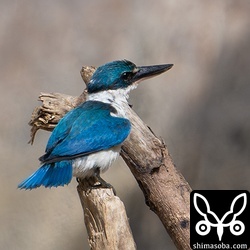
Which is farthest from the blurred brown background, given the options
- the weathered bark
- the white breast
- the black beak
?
the weathered bark

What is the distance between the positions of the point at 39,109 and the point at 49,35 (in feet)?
5.40

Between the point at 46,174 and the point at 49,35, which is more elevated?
the point at 49,35

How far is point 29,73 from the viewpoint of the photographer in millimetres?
5426

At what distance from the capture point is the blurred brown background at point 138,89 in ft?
16.8

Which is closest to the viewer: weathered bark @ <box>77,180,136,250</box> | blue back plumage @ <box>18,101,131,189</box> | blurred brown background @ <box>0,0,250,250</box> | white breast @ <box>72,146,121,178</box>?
weathered bark @ <box>77,180,136,250</box>

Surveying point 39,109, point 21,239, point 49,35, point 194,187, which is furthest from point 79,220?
point 39,109

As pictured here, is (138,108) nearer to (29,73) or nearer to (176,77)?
(176,77)

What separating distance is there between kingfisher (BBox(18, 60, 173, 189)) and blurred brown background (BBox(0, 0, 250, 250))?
52.3 inches

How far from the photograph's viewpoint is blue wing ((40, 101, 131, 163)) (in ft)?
11.6

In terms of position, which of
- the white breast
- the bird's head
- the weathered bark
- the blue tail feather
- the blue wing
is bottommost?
the weathered bark

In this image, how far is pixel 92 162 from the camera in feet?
11.9

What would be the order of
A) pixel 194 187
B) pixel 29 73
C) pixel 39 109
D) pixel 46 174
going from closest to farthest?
pixel 46 174 < pixel 39 109 < pixel 194 187 < pixel 29 73

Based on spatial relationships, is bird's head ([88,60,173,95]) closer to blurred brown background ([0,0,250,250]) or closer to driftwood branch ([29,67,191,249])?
driftwood branch ([29,67,191,249])

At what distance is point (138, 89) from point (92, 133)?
1673mm
